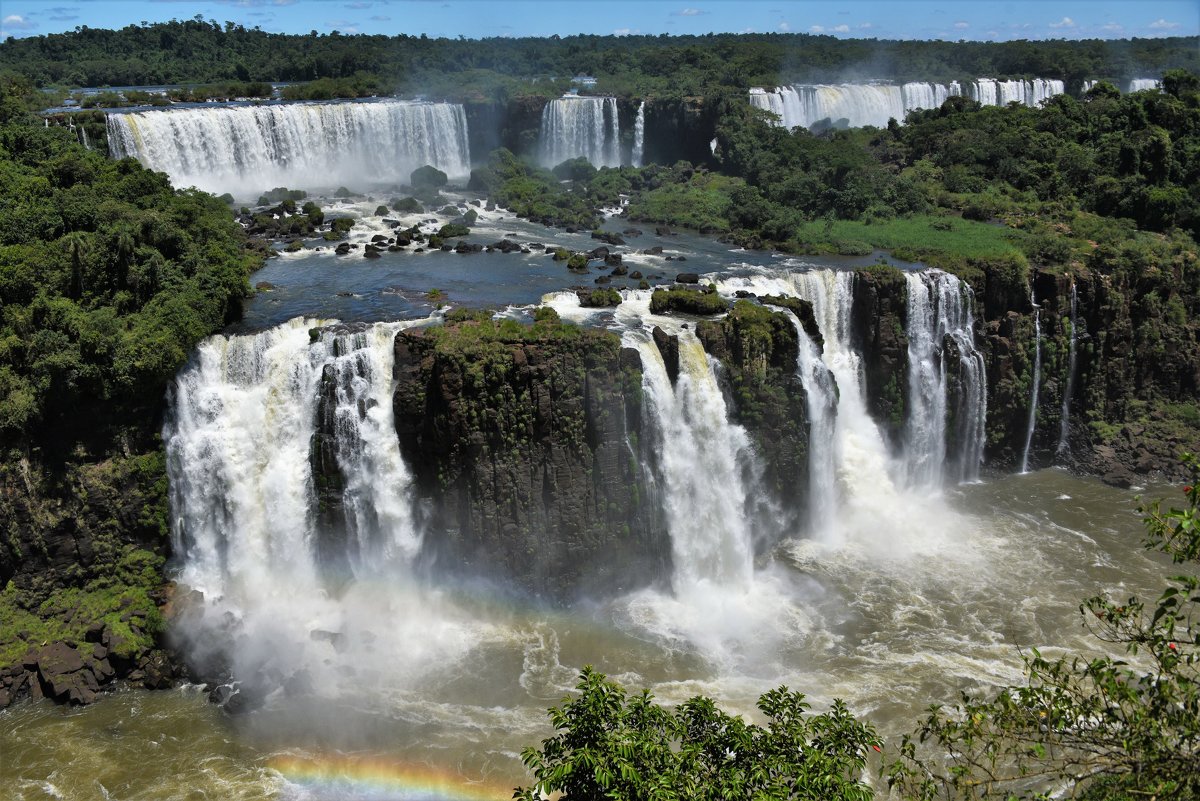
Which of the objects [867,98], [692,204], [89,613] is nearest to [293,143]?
[692,204]

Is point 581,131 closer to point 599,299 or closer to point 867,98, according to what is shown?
point 867,98

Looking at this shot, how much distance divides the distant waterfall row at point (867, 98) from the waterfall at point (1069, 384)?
27.9 m

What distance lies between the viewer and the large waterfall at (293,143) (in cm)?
4059

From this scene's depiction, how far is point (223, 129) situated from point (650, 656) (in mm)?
32893

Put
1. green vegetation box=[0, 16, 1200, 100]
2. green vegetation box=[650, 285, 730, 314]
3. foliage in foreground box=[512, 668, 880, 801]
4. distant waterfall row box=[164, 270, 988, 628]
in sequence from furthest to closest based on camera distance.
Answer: green vegetation box=[0, 16, 1200, 100]
green vegetation box=[650, 285, 730, 314]
distant waterfall row box=[164, 270, 988, 628]
foliage in foreground box=[512, 668, 880, 801]

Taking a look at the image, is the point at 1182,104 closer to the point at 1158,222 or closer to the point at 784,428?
the point at 1158,222

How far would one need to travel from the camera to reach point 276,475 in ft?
73.3

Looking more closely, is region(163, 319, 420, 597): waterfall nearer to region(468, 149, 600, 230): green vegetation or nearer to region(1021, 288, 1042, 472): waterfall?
region(468, 149, 600, 230): green vegetation

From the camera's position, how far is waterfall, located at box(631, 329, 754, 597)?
23.6 m

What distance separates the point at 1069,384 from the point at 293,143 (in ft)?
115

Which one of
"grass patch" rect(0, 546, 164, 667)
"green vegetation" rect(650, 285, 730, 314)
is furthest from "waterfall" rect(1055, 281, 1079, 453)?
"grass patch" rect(0, 546, 164, 667)

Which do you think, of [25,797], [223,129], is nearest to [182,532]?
[25,797]

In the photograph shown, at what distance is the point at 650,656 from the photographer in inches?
819

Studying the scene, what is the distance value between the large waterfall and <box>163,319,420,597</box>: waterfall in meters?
21.6
